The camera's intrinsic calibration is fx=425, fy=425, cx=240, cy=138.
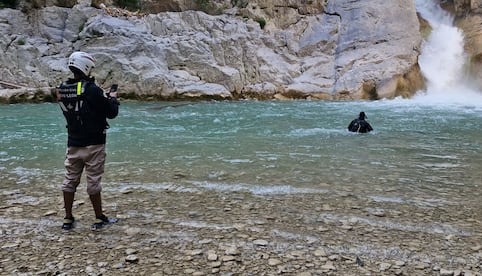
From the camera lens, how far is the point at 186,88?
24.1 metres

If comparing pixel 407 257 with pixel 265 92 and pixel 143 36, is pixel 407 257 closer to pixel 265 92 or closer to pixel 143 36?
pixel 265 92

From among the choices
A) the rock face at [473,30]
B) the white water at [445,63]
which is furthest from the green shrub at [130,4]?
the rock face at [473,30]

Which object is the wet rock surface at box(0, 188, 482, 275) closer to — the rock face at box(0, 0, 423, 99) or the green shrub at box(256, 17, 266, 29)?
the rock face at box(0, 0, 423, 99)

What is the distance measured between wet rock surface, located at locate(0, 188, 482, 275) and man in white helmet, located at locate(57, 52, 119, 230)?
49 cm

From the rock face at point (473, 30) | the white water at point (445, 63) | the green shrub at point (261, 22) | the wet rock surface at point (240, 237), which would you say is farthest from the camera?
the green shrub at point (261, 22)

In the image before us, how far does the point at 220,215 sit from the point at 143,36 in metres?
22.0

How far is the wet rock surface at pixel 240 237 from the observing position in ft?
12.0

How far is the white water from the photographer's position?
2627 cm

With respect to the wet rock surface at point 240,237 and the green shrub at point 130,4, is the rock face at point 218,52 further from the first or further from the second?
the wet rock surface at point 240,237

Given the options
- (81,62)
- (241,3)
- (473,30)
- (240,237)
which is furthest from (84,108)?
(473,30)

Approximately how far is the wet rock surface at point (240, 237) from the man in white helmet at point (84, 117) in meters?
0.49

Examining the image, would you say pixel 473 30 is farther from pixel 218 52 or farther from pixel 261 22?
pixel 218 52

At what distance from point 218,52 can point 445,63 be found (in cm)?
1495

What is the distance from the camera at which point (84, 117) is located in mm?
4289
